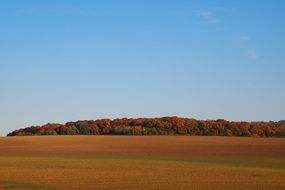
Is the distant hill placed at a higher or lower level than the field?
higher

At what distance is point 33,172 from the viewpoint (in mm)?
38531

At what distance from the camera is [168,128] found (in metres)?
112

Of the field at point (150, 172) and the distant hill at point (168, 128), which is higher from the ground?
the distant hill at point (168, 128)

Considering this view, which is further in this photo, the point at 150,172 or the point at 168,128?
the point at 168,128

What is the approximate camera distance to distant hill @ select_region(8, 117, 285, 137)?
10869 cm

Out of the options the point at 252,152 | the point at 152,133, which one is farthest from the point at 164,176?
the point at 152,133

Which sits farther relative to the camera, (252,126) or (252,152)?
(252,126)

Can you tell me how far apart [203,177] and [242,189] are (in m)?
6.87

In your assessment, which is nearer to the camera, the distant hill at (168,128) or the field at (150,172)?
the field at (150,172)

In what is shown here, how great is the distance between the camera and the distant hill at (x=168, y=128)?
108688 mm

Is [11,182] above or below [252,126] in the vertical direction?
below

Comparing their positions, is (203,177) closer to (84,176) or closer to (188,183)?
(188,183)

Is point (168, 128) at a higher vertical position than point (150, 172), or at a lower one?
higher

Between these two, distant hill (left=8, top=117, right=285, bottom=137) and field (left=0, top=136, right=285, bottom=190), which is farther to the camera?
distant hill (left=8, top=117, right=285, bottom=137)
